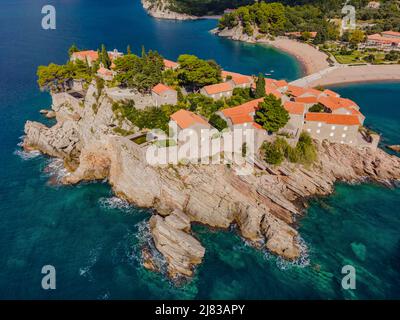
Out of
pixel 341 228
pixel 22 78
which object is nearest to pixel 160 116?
pixel 341 228

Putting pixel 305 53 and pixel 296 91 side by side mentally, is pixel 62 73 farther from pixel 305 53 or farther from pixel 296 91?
pixel 305 53

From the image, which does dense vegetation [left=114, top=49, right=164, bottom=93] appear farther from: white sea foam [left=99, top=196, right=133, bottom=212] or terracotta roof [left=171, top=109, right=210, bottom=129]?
white sea foam [left=99, top=196, right=133, bottom=212]

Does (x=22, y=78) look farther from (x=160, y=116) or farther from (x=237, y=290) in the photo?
(x=237, y=290)

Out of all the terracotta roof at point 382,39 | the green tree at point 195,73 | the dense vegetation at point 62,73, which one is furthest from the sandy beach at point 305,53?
the dense vegetation at point 62,73

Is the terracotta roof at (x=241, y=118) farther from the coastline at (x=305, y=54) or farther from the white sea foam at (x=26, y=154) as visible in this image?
the coastline at (x=305, y=54)

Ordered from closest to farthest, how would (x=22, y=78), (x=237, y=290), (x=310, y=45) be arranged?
(x=237, y=290) → (x=22, y=78) → (x=310, y=45)

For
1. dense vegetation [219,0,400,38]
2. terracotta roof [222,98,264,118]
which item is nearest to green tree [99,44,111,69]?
terracotta roof [222,98,264,118]

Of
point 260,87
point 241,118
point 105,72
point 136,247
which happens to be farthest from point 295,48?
point 136,247
